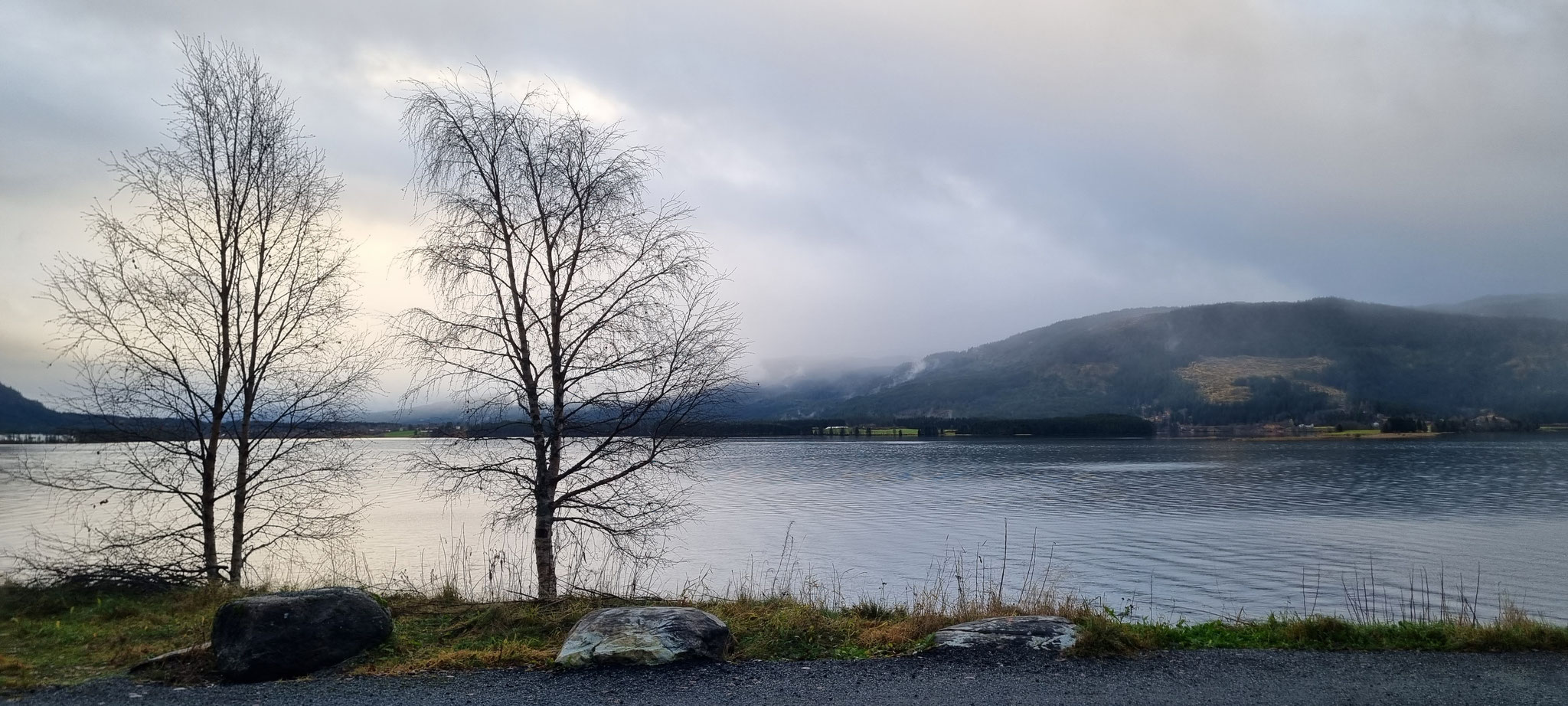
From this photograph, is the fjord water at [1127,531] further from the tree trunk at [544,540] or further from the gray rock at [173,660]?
the gray rock at [173,660]

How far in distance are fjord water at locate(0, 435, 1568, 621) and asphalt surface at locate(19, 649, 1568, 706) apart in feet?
31.7

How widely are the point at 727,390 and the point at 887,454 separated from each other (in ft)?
344

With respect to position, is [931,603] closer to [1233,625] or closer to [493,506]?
[1233,625]

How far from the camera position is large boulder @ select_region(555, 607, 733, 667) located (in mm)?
9062

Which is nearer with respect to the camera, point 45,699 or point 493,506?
point 45,699

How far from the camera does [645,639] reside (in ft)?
30.5

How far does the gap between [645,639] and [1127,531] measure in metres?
35.5

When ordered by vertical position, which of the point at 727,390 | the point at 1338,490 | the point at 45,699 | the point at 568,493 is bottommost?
the point at 1338,490

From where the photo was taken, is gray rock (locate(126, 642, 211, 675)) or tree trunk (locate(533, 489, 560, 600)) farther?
tree trunk (locate(533, 489, 560, 600))

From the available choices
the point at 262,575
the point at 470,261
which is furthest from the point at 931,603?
the point at 262,575

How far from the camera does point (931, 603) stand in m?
12.2

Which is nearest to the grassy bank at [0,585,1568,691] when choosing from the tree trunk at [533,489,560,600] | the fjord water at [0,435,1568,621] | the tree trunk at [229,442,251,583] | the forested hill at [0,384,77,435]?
the tree trunk at [533,489,560,600]

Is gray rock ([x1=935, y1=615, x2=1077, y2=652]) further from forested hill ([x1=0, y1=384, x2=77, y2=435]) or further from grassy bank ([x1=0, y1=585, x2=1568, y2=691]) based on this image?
forested hill ([x1=0, y1=384, x2=77, y2=435])

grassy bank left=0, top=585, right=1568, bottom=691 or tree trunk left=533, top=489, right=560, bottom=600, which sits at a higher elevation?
tree trunk left=533, top=489, right=560, bottom=600
